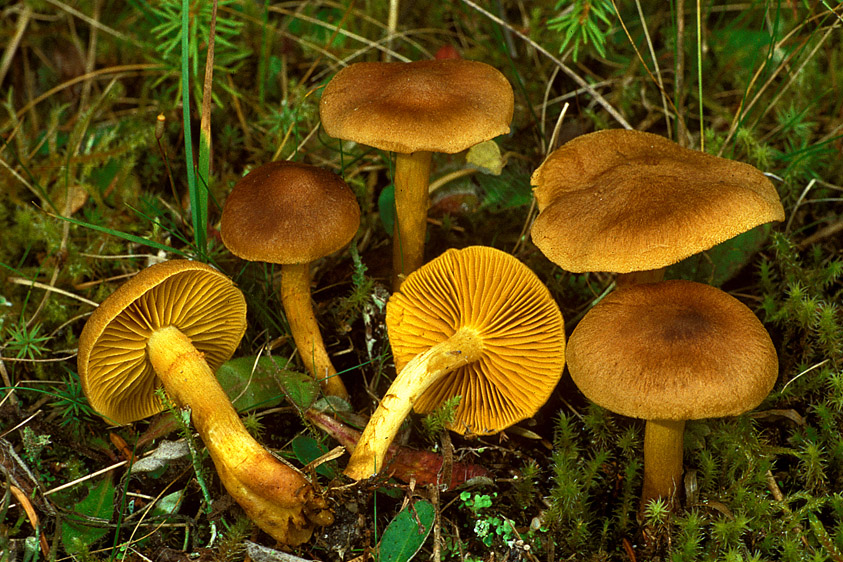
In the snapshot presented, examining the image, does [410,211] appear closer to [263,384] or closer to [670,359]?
[263,384]

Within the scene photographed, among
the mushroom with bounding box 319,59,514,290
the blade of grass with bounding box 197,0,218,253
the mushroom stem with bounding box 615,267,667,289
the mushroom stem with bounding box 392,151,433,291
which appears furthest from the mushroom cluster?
the blade of grass with bounding box 197,0,218,253

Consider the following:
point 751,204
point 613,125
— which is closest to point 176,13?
point 613,125

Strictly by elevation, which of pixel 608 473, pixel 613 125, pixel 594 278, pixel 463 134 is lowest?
pixel 608 473

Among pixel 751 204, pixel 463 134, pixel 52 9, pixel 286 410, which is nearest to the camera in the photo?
pixel 751 204

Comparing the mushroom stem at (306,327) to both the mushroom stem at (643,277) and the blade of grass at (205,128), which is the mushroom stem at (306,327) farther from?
the mushroom stem at (643,277)

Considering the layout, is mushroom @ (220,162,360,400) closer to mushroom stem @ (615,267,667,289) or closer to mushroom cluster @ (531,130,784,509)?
mushroom cluster @ (531,130,784,509)

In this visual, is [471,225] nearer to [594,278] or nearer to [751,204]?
[594,278]

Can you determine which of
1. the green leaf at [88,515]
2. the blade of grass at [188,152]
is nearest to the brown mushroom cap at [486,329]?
the blade of grass at [188,152]
